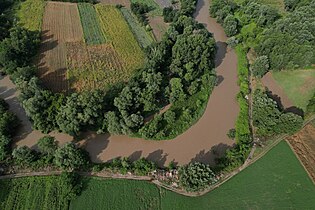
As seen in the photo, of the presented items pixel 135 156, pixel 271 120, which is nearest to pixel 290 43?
pixel 271 120

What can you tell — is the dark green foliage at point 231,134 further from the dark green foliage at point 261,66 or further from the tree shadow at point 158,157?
the dark green foliage at point 261,66

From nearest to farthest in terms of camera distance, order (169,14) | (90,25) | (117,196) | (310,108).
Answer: (117,196) < (310,108) < (90,25) < (169,14)

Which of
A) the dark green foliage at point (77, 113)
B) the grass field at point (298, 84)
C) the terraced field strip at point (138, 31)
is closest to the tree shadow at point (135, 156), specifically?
the dark green foliage at point (77, 113)

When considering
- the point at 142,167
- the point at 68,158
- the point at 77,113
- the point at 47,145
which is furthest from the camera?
the point at 77,113

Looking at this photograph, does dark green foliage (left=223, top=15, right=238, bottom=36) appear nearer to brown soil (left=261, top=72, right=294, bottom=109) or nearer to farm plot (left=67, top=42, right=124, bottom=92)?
brown soil (left=261, top=72, right=294, bottom=109)

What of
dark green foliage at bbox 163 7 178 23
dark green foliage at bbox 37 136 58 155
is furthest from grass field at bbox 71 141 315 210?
dark green foliage at bbox 163 7 178 23

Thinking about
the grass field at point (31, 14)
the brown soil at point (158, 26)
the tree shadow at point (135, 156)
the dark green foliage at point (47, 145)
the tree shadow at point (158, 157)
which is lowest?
the tree shadow at point (158, 157)

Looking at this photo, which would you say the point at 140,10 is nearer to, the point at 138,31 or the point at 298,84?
the point at 138,31
